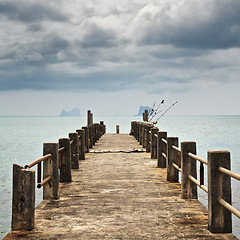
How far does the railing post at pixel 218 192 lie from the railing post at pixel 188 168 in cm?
194

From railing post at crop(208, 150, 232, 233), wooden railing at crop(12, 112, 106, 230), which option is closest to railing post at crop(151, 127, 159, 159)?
wooden railing at crop(12, 112, 106, 230)

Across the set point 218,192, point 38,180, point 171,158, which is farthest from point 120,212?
point 171,158

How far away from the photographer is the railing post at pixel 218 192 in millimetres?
5145

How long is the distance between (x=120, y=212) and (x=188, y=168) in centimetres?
195

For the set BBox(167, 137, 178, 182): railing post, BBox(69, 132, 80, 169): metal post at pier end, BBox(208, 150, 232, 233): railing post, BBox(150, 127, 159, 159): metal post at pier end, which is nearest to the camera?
BBox(208, 150, 232, 233): railing post

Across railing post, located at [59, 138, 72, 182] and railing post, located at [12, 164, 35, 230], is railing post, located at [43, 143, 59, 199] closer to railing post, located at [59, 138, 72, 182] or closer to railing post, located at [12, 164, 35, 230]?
railing post, located at [12, 164, 35, 230]

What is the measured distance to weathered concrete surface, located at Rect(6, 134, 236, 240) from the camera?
518cm

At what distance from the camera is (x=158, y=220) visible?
19.2ft

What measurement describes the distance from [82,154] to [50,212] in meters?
7.89

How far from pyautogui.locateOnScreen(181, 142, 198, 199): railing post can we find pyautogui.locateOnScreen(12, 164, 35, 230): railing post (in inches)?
139

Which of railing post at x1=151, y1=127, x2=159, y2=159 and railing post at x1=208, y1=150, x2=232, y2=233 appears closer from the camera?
railing post at x1=208, y1=150, x2=232, y2=233

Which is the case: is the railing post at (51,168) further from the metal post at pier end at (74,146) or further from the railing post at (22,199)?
the metal post at pier end at (74,146)

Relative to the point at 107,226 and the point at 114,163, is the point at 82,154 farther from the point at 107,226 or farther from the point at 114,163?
the point at 107,226

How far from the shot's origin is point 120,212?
633 centimetres
